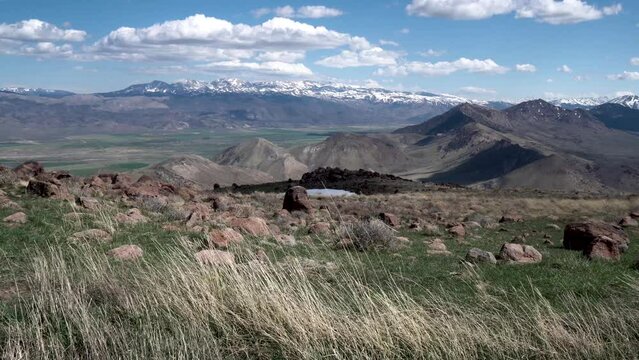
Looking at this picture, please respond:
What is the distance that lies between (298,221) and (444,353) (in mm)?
14200

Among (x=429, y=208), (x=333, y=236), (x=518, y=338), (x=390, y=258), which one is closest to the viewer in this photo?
(x=518, y=338)

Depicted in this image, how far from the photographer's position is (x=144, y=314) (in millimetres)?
5891

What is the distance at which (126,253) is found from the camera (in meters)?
9.47

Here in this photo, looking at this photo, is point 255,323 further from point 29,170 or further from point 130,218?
point 29,170

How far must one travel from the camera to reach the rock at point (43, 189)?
56.0 ft

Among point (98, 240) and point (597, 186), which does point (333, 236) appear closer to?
point (98, 240)

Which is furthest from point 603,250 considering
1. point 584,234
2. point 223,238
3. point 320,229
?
point 223,238

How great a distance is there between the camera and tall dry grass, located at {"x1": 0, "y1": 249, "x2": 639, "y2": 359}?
516 cm

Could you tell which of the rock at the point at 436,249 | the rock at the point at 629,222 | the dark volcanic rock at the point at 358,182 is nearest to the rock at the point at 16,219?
the rock at the point at 436,249

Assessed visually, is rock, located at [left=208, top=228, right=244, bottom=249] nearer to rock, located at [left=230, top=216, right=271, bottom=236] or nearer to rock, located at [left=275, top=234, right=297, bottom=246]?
rock, located at [left=275, top=234, right=297, bottom=246]

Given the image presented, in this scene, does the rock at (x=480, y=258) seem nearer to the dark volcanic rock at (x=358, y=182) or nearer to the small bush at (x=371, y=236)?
the small bush at (x=371, y=236)

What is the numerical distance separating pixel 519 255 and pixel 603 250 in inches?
114

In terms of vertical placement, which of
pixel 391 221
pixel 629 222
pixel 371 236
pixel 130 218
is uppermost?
pixel 130 218

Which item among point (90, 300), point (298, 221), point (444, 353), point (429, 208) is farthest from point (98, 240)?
point (429, 208)
